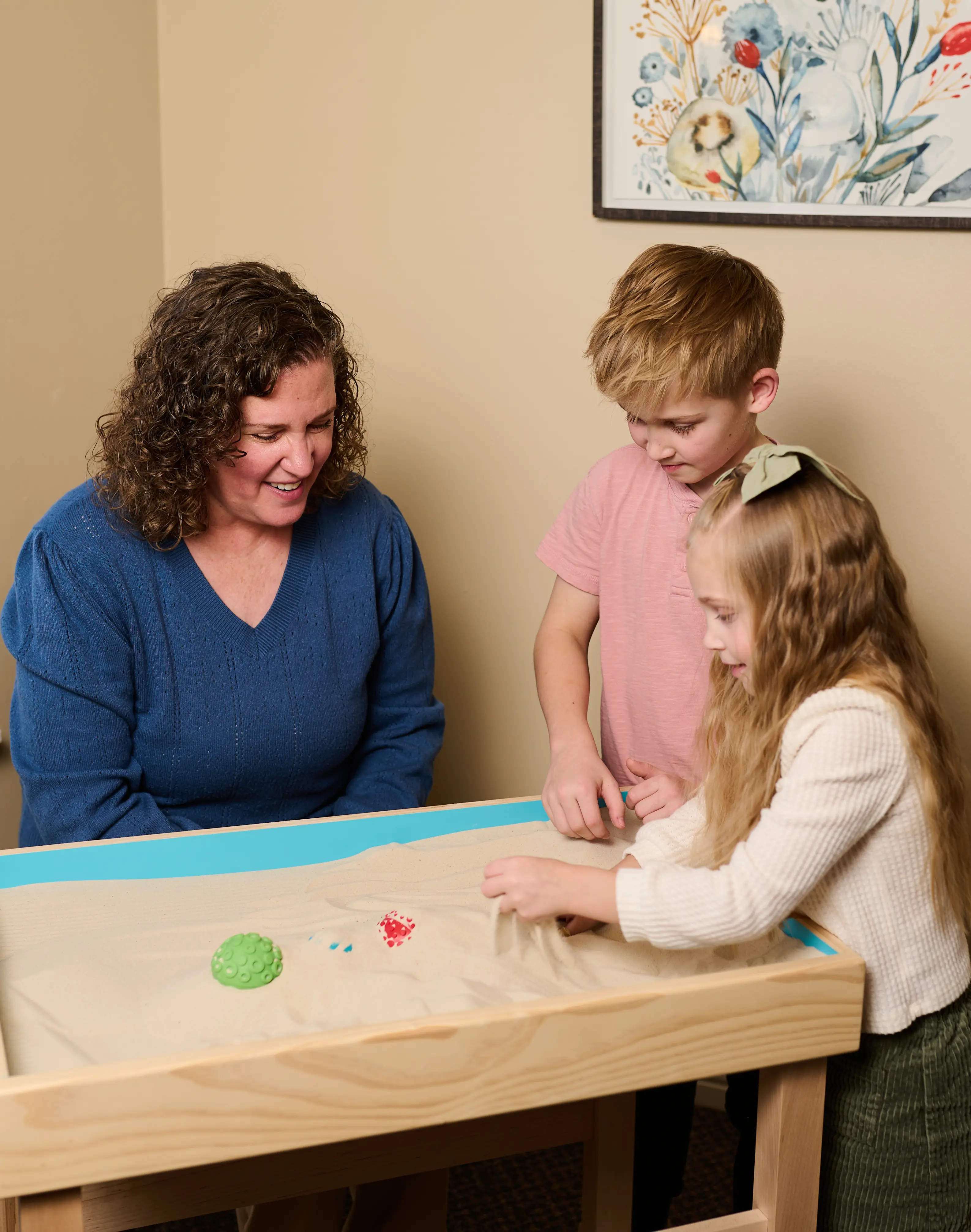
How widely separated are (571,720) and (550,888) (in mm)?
450

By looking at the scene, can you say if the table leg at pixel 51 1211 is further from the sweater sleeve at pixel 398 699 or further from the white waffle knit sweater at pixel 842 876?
the sweater sleeve at pixel 398 699

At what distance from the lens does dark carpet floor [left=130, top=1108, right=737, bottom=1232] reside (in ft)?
5.76

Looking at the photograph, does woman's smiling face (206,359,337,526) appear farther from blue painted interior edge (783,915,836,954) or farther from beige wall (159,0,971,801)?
blue painted interior edge (783,915,836,954)

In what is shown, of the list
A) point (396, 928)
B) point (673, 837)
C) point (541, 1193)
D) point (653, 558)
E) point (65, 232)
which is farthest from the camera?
point (65, 232)

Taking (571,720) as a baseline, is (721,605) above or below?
above

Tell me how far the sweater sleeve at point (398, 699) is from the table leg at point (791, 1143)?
2.27ft

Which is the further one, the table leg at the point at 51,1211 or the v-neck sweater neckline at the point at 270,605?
the v-neck sweater neckline at the point at 270,605

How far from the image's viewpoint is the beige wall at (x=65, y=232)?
1.85 meters

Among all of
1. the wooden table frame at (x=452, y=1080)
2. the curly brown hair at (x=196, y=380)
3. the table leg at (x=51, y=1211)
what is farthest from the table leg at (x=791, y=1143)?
the curly brown hair at (x=196, y=380)

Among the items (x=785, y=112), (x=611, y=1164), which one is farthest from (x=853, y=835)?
(x=785, y=112)

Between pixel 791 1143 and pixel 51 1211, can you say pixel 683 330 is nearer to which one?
pixel 791 1143

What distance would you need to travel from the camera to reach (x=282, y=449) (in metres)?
1.36

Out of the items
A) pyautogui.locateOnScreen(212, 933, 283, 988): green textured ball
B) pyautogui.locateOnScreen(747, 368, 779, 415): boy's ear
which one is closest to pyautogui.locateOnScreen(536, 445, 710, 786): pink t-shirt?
pyautogui.locateOnScreen(747, 368, 779, 415): boy's ear

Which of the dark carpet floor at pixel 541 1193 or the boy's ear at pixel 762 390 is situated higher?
the boy's ear at pixel 762 390
